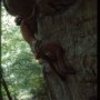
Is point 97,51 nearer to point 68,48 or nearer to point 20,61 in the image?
point 68,48

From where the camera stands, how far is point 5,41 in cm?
579

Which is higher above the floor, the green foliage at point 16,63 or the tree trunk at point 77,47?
the tree trunk at point 77,47

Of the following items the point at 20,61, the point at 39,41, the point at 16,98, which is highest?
the point at 39,41

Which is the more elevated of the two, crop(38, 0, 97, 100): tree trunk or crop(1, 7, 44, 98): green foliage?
crop(38, 0, 97, 100): tree trunk

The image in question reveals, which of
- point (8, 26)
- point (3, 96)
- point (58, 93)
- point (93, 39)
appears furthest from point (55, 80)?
point (8, 26)

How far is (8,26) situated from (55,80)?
409 cm

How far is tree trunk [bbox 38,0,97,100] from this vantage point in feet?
4.95

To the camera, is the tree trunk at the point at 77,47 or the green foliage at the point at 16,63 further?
the green foliage at the point at 16,63

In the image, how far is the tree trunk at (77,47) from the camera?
1.51 meters

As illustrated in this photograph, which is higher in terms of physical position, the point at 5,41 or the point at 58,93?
the point at 58,93

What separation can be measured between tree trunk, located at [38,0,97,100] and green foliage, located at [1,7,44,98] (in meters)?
3.54

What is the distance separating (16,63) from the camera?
5.50 m

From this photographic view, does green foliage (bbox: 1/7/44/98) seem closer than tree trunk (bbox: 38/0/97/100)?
No

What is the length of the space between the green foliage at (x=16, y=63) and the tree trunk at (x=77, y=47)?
3.54 meters
